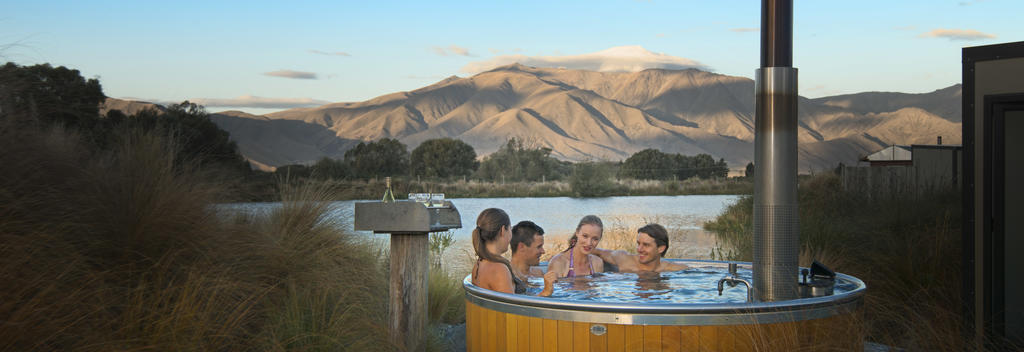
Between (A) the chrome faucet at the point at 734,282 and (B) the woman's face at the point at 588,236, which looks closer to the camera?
(A) the chrome faucet at the point at 734,282

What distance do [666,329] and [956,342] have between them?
7.36 ft

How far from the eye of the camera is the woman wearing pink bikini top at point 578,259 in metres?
6.42

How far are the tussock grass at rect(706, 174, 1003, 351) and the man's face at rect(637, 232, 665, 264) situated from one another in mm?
1732

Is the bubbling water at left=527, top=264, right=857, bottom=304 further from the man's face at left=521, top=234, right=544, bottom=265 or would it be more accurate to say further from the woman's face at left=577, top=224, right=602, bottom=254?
the woman's face at left=577, top=224, right=602, bottom=254

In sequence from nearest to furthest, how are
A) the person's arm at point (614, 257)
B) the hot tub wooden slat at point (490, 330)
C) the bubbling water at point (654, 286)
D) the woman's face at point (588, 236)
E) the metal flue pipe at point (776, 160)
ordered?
1. the metal flue pipe at point (776, 160)
2. the hot tub wooden slat at point (490, 330)
3. the bubbling water at point (654, 286)
4. the woman's face at point (588, 236)
5. the person's arm at point (614, 257)

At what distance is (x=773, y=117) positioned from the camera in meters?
4.37

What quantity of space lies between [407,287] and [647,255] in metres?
2.37

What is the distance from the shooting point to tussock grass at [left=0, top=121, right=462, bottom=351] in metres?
3.63

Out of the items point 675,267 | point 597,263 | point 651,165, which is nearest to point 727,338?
point 597,263

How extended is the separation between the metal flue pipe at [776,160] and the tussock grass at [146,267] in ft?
8.27

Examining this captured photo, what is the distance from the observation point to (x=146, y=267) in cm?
484

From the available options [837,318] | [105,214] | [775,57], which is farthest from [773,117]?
[105,214]

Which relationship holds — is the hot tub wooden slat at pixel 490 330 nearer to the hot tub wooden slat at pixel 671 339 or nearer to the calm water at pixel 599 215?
the hot tub wooden slat at pixel 671 339

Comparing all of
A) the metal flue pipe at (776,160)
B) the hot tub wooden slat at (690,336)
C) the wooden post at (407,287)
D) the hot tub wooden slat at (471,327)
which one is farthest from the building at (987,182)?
the wooden post at (407,287)
